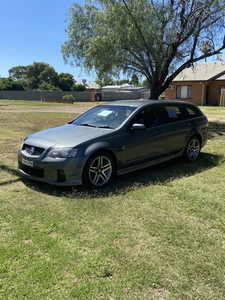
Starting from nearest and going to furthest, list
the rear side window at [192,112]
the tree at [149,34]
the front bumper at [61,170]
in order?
1. the front bumper at [61,170]
2. the rear side window at [192,112]
3. the tree at [149,34]

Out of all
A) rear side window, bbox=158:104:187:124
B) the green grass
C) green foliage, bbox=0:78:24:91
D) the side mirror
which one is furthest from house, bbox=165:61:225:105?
green foliage, bbox=0:78:24:91

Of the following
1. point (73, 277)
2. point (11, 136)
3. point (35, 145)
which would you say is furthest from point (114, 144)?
point (11, 136)

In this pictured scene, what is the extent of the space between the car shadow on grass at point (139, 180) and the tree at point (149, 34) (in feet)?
21.7

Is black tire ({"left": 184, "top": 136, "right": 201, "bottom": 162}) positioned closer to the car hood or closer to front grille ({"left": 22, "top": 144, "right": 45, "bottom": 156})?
the car hood

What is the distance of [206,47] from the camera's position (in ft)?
43.2

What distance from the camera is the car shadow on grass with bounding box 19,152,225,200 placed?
473 centimetres

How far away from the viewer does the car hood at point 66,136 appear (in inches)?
193

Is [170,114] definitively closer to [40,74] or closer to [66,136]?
[66,136]

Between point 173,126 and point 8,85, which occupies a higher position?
point 8,85

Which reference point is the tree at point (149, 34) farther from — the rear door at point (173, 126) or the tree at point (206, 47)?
the rear door at point (173, 126)

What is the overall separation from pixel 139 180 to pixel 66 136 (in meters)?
1.59

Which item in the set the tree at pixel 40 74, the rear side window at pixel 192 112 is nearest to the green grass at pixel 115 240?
the rear side window at pixel 192 112

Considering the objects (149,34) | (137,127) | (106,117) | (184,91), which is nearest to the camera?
(137,127)

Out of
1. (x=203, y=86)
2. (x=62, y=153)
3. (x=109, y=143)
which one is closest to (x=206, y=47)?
(x=109, y=143)
